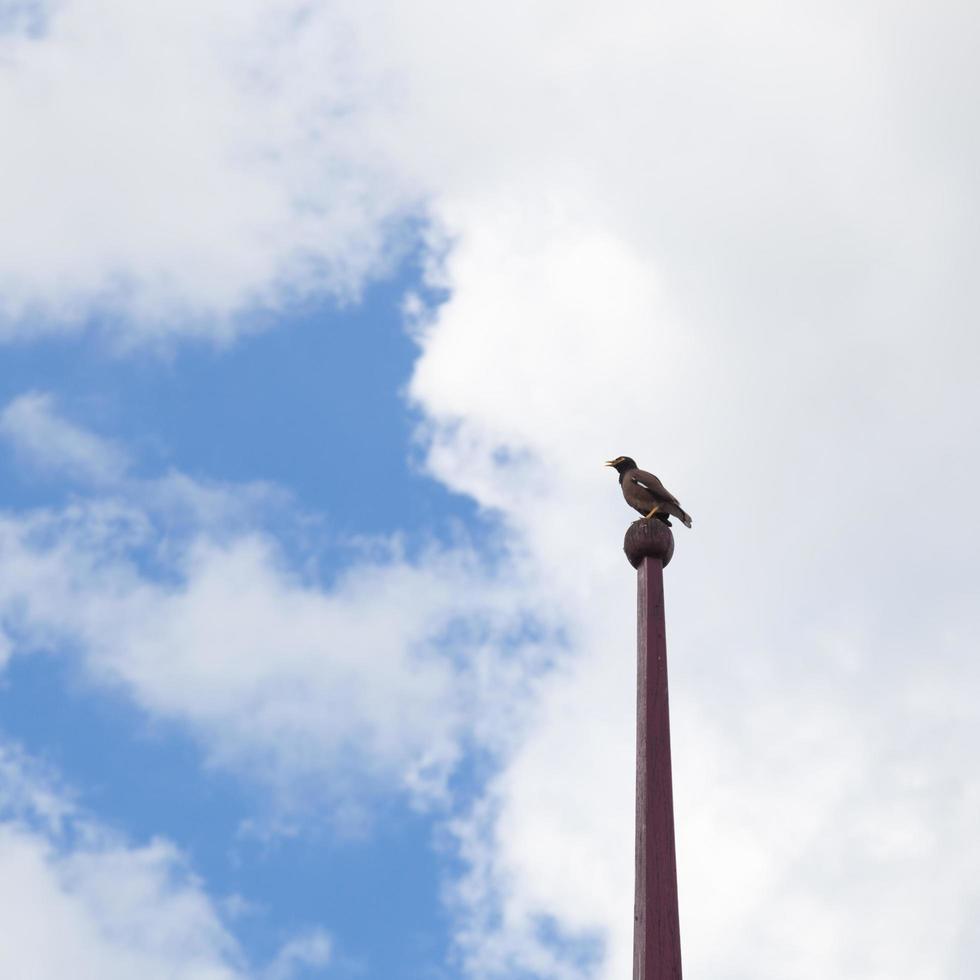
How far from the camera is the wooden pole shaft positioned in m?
5.40

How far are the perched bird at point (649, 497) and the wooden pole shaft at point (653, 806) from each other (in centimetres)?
79

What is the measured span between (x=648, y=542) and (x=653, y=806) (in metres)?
1.36

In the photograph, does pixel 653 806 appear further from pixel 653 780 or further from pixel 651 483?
pixel 651 483

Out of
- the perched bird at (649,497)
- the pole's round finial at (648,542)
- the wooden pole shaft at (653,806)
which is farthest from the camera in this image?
the perched bird at (649,497)

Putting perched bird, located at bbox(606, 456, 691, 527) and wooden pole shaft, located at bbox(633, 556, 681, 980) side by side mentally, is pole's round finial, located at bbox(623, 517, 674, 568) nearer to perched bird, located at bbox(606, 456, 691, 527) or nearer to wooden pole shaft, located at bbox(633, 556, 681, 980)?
wooden pole shaft, located at bbox(633, 556, 681, 980)

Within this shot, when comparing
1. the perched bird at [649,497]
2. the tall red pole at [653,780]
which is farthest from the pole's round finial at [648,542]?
the perched bird at [649,497]

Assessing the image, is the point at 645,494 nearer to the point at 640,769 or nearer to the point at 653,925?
the point at 640,769

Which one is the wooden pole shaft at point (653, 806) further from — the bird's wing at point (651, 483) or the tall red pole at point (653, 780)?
the bird's wing at point (651, 483)

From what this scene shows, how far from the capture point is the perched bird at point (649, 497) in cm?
740

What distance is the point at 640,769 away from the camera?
5.89m

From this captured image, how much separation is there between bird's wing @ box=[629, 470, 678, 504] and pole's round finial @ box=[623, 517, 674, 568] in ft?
2.18

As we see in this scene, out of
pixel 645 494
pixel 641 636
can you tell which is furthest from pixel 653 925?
pixel 645 494

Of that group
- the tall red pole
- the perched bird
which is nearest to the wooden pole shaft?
the tall red pole

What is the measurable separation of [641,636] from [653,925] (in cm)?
135
